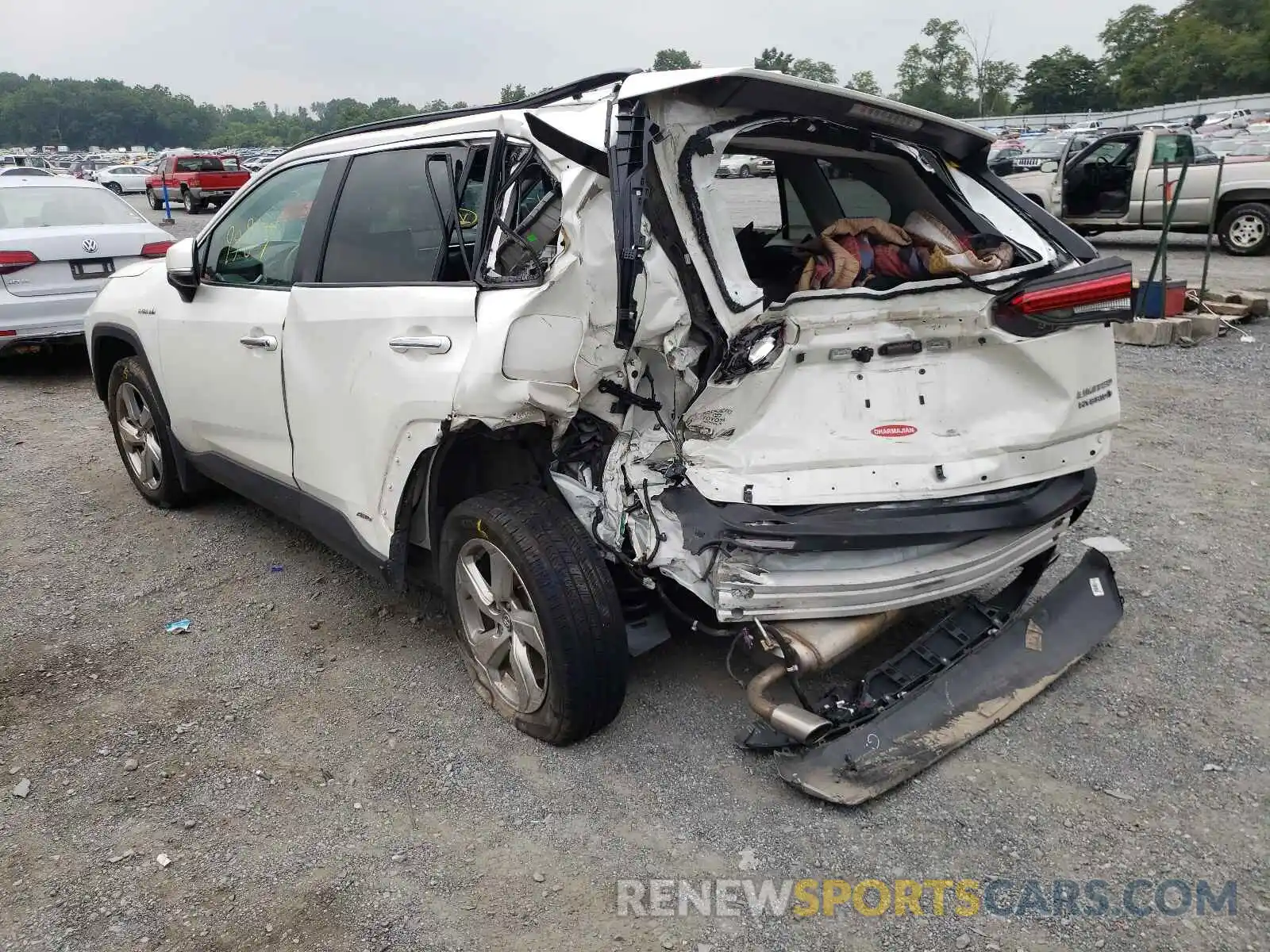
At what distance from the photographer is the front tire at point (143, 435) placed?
A: 471cm

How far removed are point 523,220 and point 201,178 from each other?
27.8 metres

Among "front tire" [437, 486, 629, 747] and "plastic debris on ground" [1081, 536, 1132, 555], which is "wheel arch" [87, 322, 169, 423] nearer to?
"front tire" [437, 486, 629, 747]

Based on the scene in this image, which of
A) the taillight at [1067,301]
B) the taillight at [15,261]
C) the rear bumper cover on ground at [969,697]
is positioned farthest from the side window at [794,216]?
the taillight at [15,261]

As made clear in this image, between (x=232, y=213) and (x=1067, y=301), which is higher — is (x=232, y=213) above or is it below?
above

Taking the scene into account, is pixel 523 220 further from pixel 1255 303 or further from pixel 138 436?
pixel 1255 303

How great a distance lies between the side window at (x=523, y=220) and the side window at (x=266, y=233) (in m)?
1.14

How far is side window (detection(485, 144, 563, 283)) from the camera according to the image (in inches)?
108

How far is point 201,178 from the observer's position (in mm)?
26672

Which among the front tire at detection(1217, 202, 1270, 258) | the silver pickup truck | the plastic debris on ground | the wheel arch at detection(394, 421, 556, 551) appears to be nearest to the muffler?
the wheel arch at detection(394, 421, 556, 551)

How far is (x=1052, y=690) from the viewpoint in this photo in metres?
3.14

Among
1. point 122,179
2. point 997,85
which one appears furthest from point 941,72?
point 122,179

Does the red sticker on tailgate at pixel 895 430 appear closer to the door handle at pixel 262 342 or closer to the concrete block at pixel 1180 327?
the door handle at pixel 262 342

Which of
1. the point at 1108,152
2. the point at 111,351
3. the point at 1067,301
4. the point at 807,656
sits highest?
the point at 1108,152

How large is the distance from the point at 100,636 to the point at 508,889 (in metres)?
2.35
